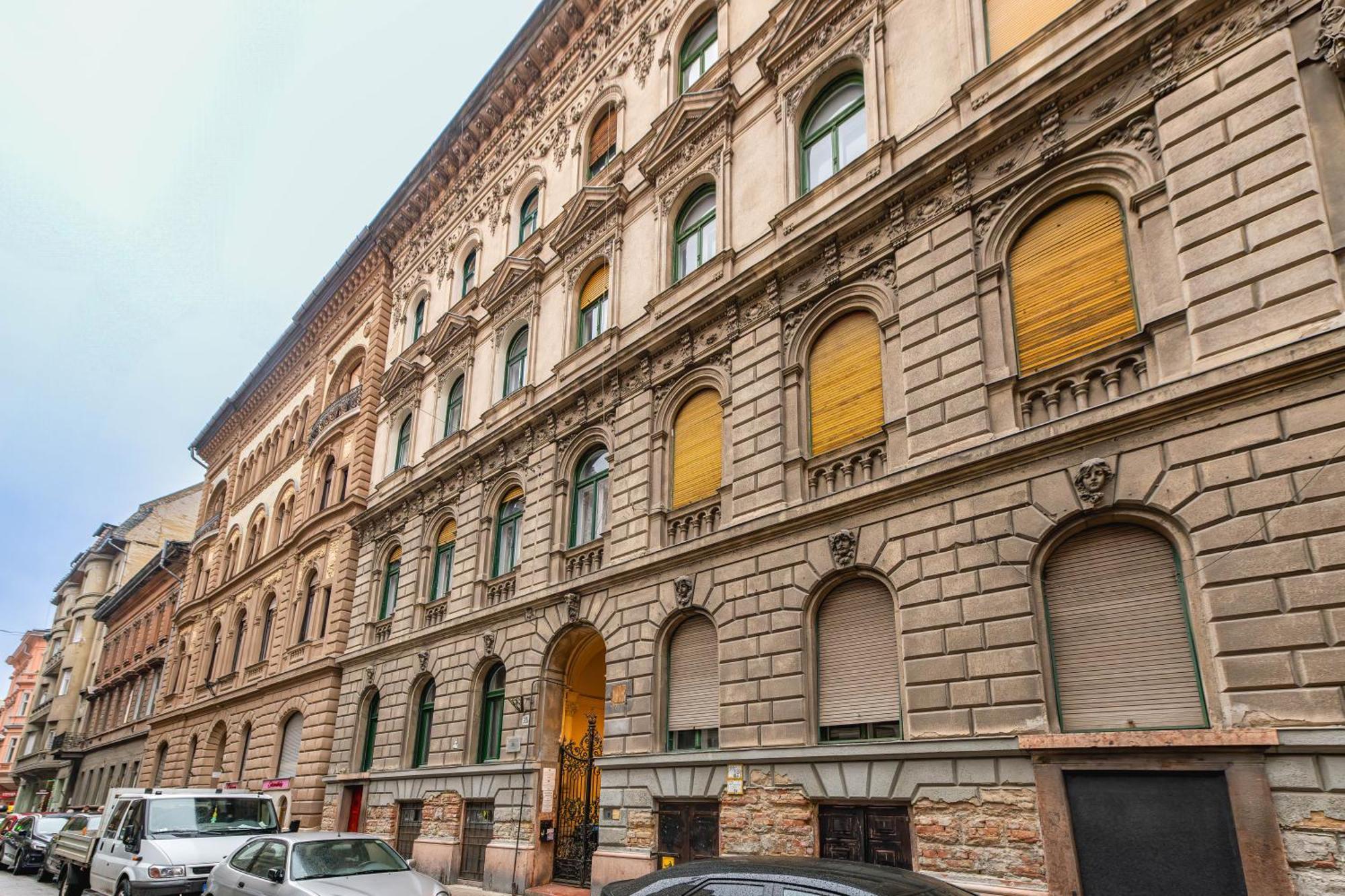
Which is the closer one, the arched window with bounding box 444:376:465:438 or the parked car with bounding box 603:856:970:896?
the parked car with bounding box 603:856:970:896

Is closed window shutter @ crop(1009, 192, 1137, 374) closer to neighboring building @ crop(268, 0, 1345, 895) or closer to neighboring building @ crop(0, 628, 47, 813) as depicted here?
neighboring building @ crop(268, 0, 1345, 895)

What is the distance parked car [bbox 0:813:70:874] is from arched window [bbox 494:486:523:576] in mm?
14182

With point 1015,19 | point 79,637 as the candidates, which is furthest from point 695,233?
point 79,637

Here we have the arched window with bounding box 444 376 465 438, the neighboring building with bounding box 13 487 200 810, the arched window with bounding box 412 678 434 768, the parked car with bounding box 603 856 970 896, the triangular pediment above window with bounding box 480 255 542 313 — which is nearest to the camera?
the parked car with bounding box 603 856 970 896

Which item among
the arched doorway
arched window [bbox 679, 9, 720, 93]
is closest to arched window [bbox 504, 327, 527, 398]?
the arched doorway

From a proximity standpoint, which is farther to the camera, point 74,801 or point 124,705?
point 74,801

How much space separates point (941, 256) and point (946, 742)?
6538mm

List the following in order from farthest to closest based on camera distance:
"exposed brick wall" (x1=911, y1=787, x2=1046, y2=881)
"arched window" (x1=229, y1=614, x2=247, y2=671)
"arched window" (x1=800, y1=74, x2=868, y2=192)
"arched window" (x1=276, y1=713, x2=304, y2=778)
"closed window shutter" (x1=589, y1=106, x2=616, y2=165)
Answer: "arched window" (x1=229, y1=614, x2=247, y2=671) → "arched window" (x1=276, y1=713, x2=304, y2=778) → "closed window shutter" (x1=589, y1=106, x2=616, y2=165) → "arched window" (x1=800, y1=74, x2=868, y2=192) → "exposed brick wall" (x1=911, y1=787, x2=1046, y2=881)

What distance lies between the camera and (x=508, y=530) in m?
20.7

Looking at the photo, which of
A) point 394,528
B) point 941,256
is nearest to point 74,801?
point 394,528

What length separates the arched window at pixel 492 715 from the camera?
18953mm

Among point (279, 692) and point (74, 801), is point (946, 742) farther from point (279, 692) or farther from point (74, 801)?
point (74, 801)

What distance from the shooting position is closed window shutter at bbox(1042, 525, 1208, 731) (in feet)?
30.3

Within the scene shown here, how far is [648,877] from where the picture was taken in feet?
20.5
